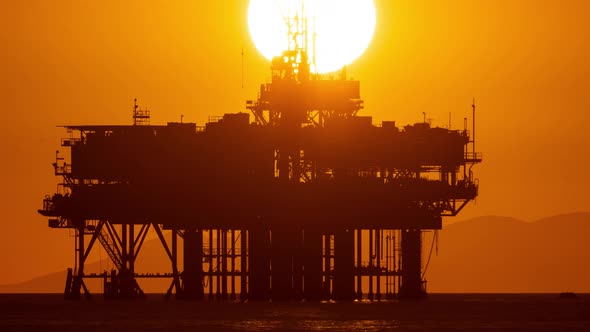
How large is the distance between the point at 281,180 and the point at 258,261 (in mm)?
6152

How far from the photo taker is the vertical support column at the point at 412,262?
142 m

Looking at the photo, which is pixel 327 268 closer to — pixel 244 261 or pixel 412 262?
pixel 412 262

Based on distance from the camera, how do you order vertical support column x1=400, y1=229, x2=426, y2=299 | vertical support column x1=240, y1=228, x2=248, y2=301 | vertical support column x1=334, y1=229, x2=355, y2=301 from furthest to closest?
vertical support column x1=240, y1=228, x2=248, y2=301, vertical support column x1=400, y1=229, x2=426, y2=299, vertical support column x1=334, y1=229, x2=355, y2=301

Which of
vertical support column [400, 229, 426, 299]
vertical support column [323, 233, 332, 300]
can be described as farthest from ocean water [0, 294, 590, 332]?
vertical support column [323, 233, 332, 300]

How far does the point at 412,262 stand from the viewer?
466ft

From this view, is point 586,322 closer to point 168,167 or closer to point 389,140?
point 389,140

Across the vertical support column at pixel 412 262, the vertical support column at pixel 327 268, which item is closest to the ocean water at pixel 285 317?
the vertical support column at pixel 412 262

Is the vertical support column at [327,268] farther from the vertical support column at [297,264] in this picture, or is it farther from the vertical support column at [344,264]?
the vertical support column at [297,264]

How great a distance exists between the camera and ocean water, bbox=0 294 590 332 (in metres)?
110

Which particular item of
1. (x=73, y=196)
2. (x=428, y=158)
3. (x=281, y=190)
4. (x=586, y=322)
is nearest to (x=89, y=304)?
(x=73, y=196)

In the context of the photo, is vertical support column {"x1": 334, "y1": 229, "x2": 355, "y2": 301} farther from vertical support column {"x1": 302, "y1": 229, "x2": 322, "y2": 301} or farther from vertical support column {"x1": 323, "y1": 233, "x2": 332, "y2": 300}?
vertical support column {"x1": 323, "y1": 233, "x2": 332, "y2": 300}

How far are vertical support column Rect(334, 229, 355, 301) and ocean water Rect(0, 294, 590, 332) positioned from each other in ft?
5.46

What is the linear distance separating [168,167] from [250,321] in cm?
2422

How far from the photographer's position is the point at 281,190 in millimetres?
134500
